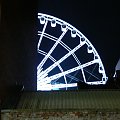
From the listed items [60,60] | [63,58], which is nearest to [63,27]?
[63,58]

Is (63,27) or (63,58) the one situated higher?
(63,27)

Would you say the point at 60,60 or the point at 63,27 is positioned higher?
the point at 63,27

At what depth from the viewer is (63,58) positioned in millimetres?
13852

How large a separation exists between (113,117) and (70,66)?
9.91 meters

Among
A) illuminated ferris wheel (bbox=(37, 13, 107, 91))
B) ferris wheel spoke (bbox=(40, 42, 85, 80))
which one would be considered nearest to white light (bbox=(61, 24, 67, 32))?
illuminated ferris wheel (bbox=(37, 13, 107, 91))

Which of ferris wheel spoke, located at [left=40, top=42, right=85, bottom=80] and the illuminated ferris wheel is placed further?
ferris wheel spoke, located at [left=40, top=42, right=85, bottom=80]

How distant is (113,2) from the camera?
13273mm

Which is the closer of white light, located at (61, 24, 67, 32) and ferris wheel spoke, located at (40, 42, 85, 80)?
white light, located at (61, 24, 67, 32)

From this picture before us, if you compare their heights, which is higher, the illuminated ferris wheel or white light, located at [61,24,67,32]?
white light, located at [61,24,67,32]

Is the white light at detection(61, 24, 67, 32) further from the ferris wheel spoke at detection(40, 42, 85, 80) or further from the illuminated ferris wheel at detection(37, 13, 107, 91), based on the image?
the ferris wheel spoke at detection(40, 42, 85, 80)

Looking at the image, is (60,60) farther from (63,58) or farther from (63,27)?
(63,27)

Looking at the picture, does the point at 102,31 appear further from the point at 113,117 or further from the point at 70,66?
the point at 113,117

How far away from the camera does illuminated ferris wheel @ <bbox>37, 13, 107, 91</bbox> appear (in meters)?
13.2

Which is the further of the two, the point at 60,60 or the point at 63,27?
the point at 60,60
